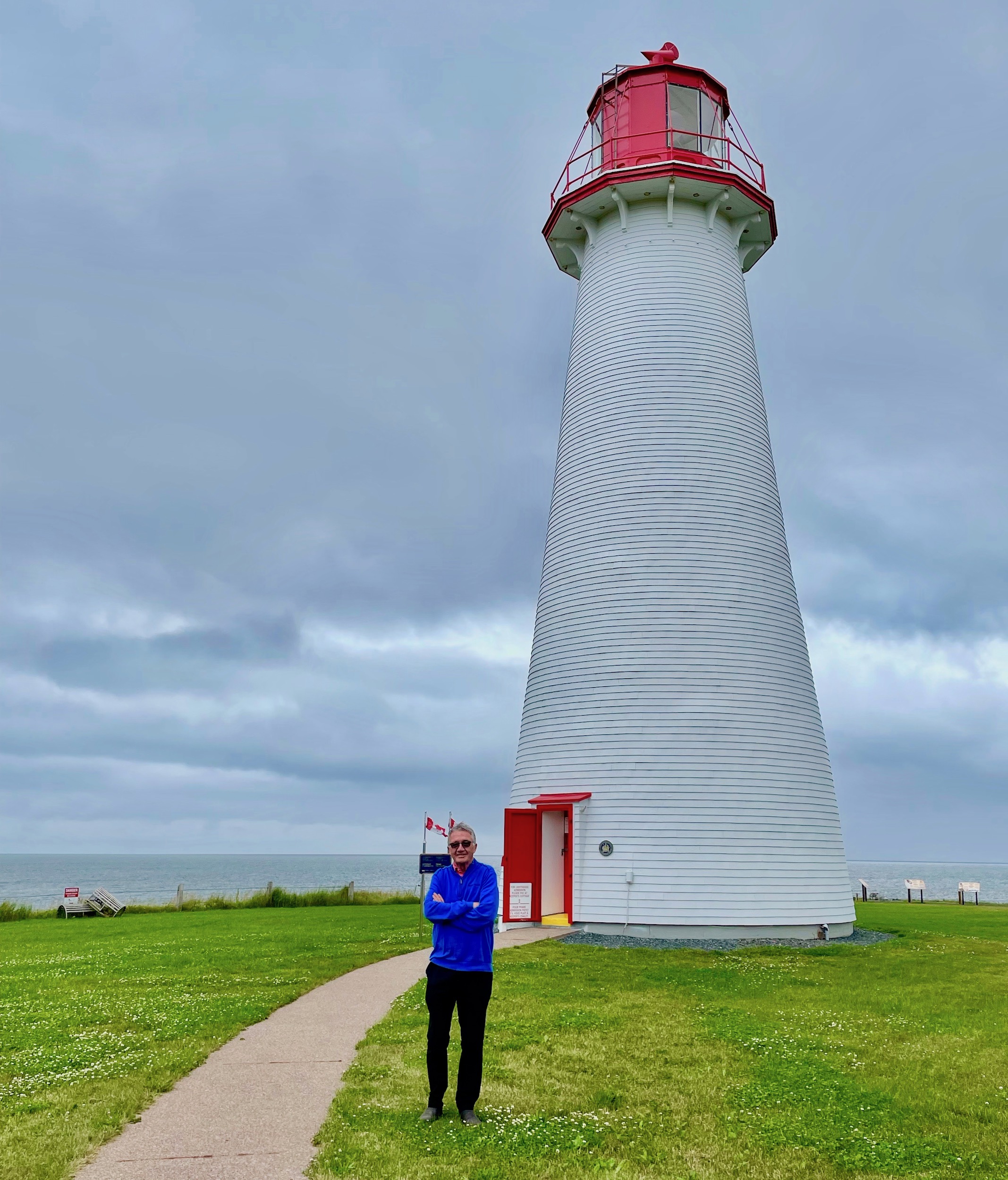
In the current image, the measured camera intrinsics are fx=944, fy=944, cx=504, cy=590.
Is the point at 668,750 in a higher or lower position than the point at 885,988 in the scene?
higher

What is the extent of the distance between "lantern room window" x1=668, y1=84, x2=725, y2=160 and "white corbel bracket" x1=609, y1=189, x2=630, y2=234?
2.24 m

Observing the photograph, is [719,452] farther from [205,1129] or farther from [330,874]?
[330,874]

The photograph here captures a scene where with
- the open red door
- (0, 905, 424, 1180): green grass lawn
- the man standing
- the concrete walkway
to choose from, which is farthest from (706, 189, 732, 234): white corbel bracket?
the man standing

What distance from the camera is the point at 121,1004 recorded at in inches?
421

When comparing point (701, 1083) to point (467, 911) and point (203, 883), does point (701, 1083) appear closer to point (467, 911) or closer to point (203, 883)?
point (467, 911)

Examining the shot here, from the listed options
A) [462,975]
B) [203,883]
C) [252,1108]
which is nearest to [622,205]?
[462,975]

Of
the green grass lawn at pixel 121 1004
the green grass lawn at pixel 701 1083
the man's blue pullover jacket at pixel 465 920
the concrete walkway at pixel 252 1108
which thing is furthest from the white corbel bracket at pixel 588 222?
the man's blue pullover jacket at pixel 465 920

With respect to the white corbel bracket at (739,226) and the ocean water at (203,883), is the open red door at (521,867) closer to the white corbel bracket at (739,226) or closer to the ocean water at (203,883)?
the white corbel bracket at (739,226)

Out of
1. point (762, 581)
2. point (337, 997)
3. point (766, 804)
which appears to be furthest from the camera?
point (762, 581)

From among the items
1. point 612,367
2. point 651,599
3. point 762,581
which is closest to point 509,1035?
point 651,599

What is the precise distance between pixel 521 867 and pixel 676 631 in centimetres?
559

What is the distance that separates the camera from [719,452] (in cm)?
1925

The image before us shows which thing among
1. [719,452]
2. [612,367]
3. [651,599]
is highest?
[612,367]

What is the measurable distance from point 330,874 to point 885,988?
452 feet
